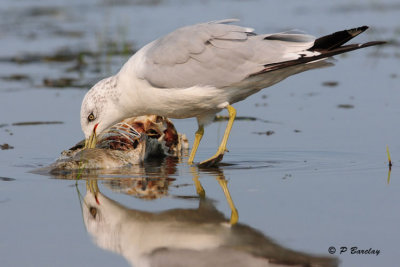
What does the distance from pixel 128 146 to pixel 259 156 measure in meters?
1.24

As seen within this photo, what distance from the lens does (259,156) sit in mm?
6684

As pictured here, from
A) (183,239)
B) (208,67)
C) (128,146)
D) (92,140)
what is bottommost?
(128,146)

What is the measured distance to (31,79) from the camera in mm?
10742

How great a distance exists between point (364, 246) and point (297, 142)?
3066 millimetres

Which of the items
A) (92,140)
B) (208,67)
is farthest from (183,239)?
(92,140)

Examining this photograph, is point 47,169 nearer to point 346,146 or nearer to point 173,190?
point 173,190

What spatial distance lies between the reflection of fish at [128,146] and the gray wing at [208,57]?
0.71 m

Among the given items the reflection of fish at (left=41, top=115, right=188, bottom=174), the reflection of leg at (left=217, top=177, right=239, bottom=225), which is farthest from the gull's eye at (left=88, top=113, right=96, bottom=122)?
the reflection of leg at (left=217, top=177, right=239, bottom=225)

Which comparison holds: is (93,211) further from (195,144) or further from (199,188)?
(195,144)

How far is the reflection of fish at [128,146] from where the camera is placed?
20.7 feet

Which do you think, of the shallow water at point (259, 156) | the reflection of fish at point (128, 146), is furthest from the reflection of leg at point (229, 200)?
the reflection of fish at point (128, 146)

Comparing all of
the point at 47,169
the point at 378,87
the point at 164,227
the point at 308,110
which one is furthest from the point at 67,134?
the point at 378,87

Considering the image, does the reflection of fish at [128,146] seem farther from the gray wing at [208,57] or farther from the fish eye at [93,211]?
the fish eye at [93,211]

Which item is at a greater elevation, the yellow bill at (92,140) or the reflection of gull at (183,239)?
the reflection of gull at (183,239)
